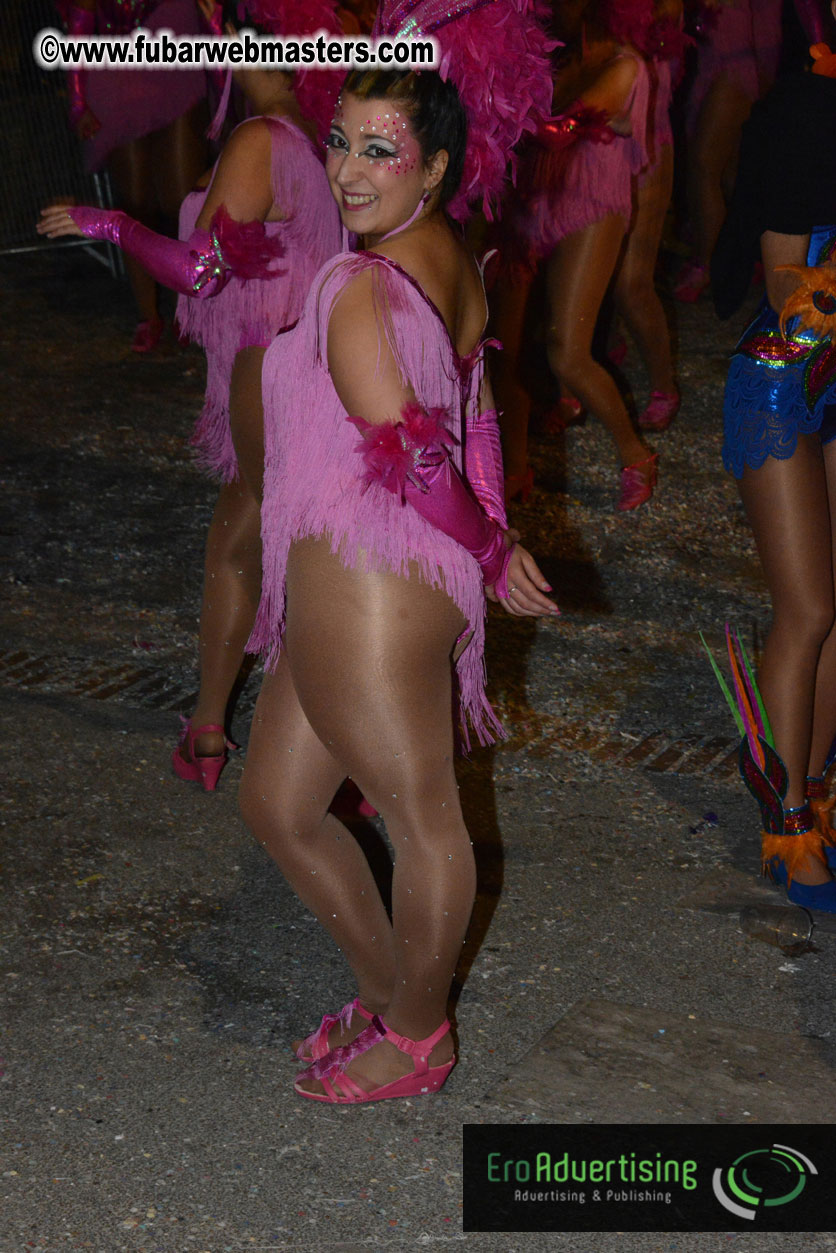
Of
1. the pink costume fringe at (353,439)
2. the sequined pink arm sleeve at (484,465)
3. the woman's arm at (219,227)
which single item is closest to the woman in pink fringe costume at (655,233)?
the woman's arm at (219,227)

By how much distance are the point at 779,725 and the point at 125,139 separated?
19.1ft

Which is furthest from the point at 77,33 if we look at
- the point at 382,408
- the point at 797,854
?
the point at 382,408

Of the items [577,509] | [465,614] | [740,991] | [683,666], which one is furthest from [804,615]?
[577,509]

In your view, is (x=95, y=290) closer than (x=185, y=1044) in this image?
No

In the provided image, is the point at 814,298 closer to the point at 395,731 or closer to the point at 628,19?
the point at 395,731

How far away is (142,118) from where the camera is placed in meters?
7.87

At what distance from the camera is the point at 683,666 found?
4.65 meters

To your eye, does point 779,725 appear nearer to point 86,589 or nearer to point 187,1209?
point 187,1209

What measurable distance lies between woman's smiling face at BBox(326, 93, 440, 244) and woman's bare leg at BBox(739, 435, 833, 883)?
1.12m

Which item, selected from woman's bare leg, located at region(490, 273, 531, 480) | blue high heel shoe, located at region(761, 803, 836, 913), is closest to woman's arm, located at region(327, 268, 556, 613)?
blue high heel shoe, located at region(761, 803, 836, 913)

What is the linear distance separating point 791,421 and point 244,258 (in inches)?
50.5

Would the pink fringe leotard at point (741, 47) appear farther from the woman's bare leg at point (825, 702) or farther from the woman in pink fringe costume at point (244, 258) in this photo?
the woman's bare leg at point (825, 702)

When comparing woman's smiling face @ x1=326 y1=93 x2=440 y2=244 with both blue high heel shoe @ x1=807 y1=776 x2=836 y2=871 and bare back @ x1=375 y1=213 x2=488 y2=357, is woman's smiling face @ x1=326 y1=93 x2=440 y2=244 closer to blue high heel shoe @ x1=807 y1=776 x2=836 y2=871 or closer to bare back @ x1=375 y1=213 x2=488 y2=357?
bare back @ x1=375 y1=213 x2=488 y2=357

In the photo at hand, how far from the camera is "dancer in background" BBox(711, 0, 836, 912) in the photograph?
9.92 feet
